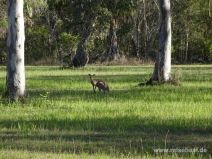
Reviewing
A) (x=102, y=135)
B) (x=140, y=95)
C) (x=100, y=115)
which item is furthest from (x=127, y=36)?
(x=102, y=135)

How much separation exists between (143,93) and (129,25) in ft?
151

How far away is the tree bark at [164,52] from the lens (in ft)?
87.8

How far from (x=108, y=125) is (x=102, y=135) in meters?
1.40

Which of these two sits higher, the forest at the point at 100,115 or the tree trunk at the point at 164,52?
the tree trunk at the point at 164,52

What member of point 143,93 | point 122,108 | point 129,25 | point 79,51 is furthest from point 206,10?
point 122,108

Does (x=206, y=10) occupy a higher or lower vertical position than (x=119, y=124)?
higher

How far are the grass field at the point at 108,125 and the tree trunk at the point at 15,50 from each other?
710mm

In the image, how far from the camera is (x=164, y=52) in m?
26.9

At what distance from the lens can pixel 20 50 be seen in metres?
20.0

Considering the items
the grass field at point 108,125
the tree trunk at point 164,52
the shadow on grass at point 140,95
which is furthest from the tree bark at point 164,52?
the grass field at point 108,125

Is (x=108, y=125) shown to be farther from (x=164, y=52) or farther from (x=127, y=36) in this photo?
(x=127, y=36)

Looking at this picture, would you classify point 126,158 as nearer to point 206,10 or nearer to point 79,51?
point 79,51

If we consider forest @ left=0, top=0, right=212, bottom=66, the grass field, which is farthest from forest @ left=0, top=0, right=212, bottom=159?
forest @ left=0, top=0, right=212, bottom=66

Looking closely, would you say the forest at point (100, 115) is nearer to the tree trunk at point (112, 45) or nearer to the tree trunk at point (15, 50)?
the tree trunk at point (15, 50)
